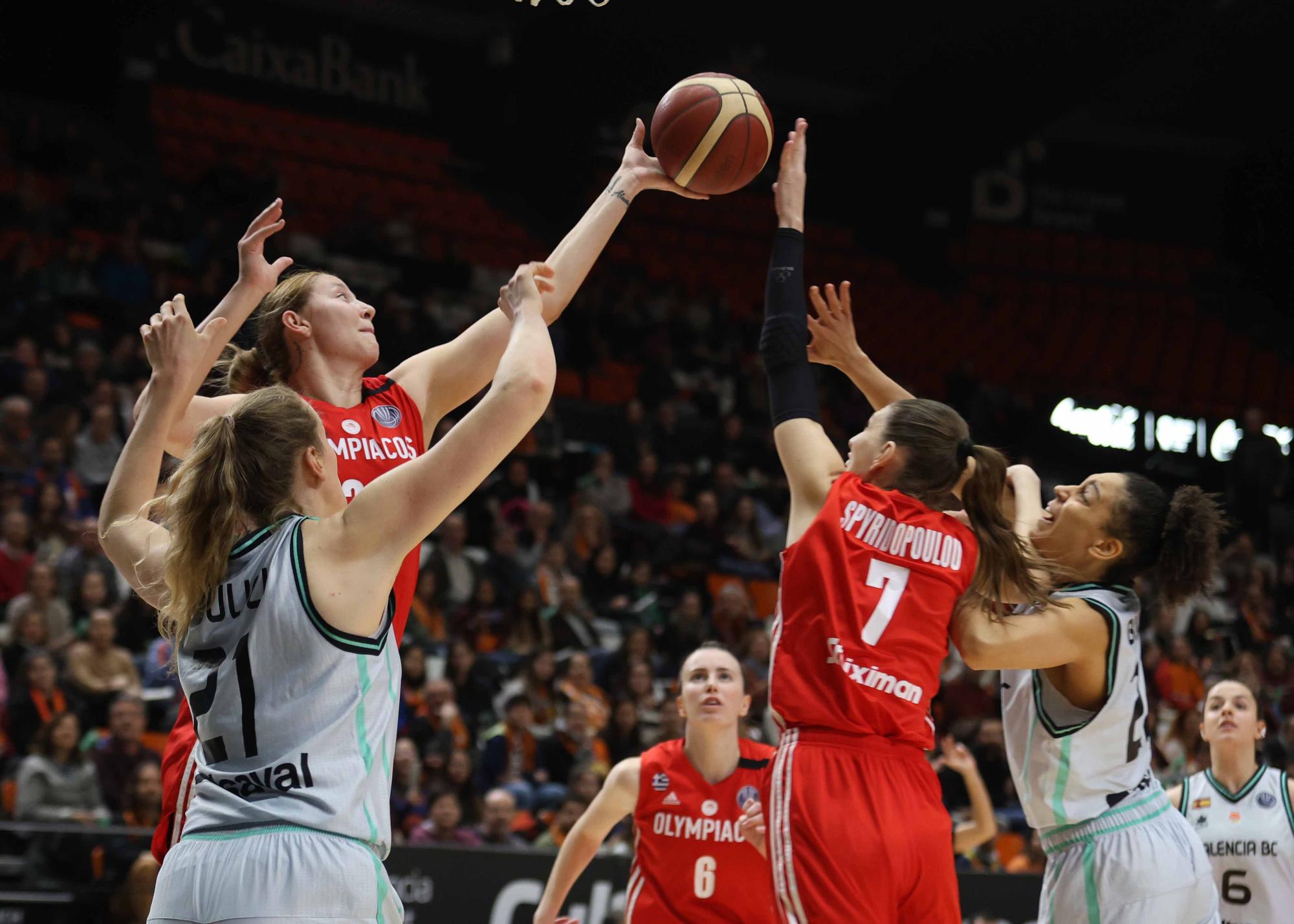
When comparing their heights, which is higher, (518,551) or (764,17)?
(764,17)

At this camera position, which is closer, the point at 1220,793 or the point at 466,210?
the point at 1220,793

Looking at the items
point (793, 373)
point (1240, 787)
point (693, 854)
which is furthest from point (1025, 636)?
point (1240, 787)

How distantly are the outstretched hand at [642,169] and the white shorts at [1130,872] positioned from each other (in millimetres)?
2149

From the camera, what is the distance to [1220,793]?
6695 mm

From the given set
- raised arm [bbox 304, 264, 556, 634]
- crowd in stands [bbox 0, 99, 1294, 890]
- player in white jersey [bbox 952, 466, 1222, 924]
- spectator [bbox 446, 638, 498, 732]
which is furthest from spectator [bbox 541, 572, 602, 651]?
raised arm [bbox 304, 264, 556, 634]

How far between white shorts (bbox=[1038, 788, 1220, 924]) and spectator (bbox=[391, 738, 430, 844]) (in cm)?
583

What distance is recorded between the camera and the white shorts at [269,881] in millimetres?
2506

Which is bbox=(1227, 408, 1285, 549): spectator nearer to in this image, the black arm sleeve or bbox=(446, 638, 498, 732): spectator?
bbox=(446, 638, 498, 732): spectator

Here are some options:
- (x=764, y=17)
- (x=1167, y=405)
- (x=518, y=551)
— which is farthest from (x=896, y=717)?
(x=1167, y=405)

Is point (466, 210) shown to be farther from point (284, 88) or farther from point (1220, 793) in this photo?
point (1220, 793)

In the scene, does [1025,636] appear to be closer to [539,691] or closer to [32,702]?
[32,702]

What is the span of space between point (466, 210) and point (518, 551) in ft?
25.4

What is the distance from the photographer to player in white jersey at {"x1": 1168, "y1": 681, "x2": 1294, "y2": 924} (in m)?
6.46

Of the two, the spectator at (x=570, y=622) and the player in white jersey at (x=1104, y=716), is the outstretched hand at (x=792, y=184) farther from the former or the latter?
the spectator at (x=570, y=622)
